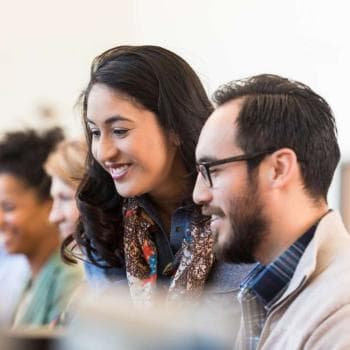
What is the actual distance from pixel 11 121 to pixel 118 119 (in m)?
1.72

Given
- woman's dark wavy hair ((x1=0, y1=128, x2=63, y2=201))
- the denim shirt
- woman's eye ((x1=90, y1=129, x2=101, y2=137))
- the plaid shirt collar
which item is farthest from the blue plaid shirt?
woman's dark wavy hair ((x1=0, y1=128, x2=63, y2=201))

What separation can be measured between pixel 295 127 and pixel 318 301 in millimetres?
265

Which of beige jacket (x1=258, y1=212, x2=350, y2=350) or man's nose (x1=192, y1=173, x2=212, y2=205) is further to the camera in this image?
man's nose (x1=192, y1=173, x2=212, y2=205)

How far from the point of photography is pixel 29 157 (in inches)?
83.9

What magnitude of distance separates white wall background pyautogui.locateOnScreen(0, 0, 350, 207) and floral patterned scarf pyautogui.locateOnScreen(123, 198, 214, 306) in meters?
0.91

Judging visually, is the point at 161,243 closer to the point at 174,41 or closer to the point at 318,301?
the point at 318,301

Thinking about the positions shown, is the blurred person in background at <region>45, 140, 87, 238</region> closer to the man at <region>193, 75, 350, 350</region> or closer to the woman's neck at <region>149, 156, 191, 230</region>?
the woman's neck at <region>149, 156, 191, 230</region>

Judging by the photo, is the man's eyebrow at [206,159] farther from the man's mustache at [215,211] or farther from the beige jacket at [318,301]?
the beige jacket at [318,301]

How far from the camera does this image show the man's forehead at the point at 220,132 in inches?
40.3

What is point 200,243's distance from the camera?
131 centimetres

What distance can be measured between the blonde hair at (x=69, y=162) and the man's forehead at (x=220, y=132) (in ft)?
2.54

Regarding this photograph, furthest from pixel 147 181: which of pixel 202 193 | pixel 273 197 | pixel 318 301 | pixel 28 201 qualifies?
pixel 28 201

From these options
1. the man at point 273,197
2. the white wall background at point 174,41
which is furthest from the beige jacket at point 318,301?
the white wall background at point 174,41

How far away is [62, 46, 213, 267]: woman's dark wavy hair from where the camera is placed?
1.26 m
